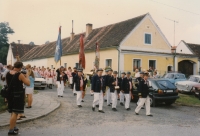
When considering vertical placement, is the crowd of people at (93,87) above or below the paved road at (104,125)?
above

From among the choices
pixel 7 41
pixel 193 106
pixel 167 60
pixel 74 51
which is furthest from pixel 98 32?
pixel 7 41

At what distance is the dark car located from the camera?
42.1ft

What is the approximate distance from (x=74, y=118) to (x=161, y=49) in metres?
22.5

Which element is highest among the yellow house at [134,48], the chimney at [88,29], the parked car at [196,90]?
the chimney at [88,29]

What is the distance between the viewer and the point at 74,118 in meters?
9.20

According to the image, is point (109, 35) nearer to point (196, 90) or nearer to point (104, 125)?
point (196, 90)

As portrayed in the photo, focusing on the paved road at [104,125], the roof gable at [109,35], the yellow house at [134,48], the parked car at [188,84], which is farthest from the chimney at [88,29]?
the paved road at [104,125]

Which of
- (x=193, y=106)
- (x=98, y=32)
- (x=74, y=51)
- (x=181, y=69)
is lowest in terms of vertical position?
(x=193, y=106)

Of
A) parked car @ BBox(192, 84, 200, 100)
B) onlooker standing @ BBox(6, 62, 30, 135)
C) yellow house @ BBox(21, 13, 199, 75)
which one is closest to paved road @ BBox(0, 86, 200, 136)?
onlooker standing @ BBox(6, 62, 30, 135)

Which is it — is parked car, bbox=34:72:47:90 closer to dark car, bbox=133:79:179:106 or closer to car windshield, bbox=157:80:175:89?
dark car, bbox=133:79:179:106

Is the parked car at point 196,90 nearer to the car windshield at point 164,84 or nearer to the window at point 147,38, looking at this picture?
the car windshield at point 164,84

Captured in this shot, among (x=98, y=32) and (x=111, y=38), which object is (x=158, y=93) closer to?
(x=111, y=38)

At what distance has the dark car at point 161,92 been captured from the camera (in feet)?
42.1

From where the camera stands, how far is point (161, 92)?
12.8 m
